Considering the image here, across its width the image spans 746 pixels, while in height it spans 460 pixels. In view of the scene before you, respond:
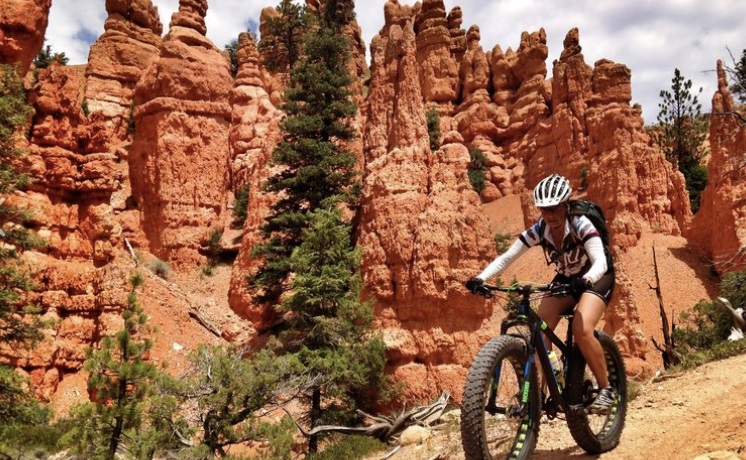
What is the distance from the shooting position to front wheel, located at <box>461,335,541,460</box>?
3820mm

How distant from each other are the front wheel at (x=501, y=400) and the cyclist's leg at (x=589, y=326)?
1.74ft

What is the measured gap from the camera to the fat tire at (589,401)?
448cm

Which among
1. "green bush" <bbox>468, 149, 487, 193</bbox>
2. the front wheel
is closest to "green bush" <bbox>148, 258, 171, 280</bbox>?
the front wheel

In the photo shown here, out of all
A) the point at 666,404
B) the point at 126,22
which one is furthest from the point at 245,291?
the point at 126,22

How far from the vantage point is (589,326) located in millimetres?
4363

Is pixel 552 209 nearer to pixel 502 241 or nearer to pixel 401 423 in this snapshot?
pixel 401 423

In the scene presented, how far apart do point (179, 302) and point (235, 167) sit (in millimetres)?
13408

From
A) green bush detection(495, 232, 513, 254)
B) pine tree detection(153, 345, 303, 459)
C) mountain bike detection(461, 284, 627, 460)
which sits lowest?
pine tree detection(153, 345, 303, 459)

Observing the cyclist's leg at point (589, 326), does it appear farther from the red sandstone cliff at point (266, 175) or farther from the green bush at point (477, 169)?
the green bush at point (477, 169)

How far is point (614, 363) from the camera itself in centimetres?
518

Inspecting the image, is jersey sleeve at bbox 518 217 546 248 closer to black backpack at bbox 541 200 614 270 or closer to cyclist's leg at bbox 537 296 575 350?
black backpack at bbox 541 200 614 270

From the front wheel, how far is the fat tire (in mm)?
496

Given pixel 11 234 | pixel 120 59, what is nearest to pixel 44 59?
pixel 120 59

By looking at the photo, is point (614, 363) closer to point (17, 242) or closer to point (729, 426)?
point (729, 426)
